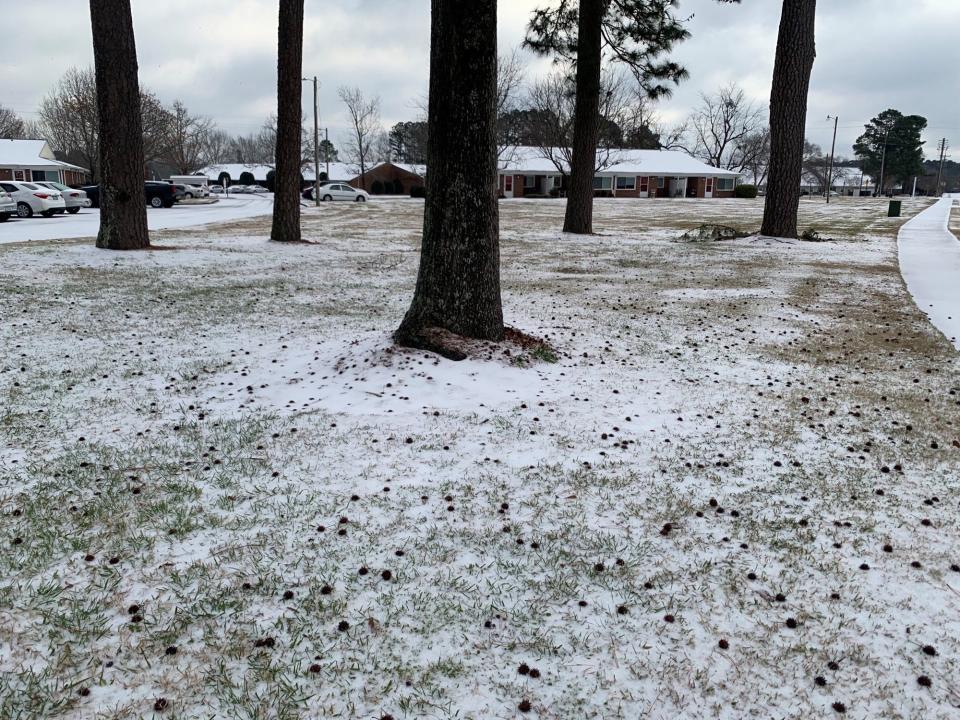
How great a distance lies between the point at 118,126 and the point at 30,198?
691 inches

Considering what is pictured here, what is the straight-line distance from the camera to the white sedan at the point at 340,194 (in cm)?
4897

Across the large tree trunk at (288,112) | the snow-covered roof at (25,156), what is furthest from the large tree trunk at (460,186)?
the snow-covered roof at (25,156)

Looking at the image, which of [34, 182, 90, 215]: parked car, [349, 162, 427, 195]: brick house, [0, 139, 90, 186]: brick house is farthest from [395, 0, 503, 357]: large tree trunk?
[349, 162, 427, 195]: brick house

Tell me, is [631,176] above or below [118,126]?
above

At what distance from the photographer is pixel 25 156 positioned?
2331 inches

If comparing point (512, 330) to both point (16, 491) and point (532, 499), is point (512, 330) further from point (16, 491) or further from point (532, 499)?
point (16, 491)

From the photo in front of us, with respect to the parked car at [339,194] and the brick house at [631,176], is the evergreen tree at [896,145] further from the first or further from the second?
the parked car at [339,194]

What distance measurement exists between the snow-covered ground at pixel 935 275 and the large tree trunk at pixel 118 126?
12.5m

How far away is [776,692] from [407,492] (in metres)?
1.93

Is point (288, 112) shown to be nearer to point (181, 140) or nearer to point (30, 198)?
point (30, 198)

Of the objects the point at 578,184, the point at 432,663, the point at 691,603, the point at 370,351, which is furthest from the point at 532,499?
the point at 578,184

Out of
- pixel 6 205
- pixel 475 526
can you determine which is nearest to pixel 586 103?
pixel 475 526

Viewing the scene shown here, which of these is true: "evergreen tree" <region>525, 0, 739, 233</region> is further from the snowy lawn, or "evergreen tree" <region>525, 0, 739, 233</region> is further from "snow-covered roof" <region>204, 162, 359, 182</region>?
"snow-covered roof" <region>204, 162, 359, 182</region>

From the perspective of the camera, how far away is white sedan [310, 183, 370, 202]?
4897cm
